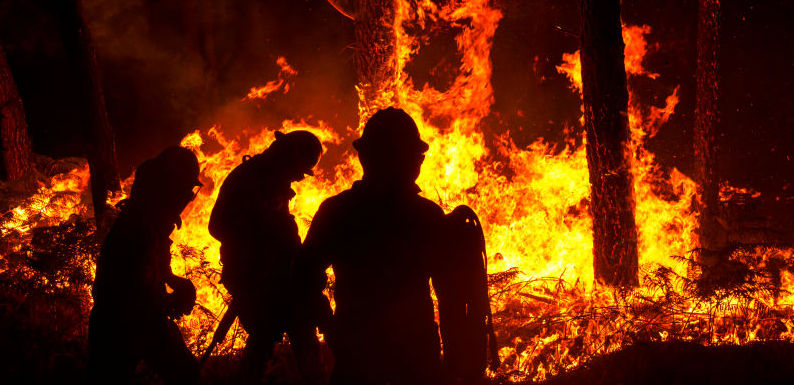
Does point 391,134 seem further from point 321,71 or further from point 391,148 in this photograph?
point 321,71

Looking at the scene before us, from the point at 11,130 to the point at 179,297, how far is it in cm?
870

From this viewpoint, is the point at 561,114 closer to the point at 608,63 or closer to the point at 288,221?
the point at 608,63

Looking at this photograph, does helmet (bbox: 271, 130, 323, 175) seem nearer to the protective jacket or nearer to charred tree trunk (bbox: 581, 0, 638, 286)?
the protective jacket

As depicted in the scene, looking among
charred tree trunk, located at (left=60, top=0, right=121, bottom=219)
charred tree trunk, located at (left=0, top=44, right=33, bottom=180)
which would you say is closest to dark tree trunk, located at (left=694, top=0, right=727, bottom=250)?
charred tree trunk, located at (left=60, top=0, right=121, bottom=219)

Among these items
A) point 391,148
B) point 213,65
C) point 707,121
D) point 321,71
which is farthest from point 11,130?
point 707,121

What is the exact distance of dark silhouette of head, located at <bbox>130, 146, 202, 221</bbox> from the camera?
378 centimetres

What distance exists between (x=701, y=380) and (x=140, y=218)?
4915 mm

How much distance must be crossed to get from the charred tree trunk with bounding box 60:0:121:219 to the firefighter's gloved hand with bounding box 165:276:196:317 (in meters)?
5.36

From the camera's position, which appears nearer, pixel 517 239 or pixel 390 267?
pixel 390 267

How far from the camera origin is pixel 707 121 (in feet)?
28.1

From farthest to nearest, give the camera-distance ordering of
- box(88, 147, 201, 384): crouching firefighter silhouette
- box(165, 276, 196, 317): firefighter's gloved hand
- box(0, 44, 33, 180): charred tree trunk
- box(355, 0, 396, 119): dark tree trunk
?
box(0, 44, 33, 180): charred tree trunk < box(355, 0, 396, 119): dark tree trunk < box(165, 276, 196, 317): firefighter's gloved hand < box(88, 147, 201, 384): crouching firefighter silhouette

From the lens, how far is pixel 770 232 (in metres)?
6.49

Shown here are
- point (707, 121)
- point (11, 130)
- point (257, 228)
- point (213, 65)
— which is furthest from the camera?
point (213, 65)

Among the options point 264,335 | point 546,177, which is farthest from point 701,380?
point 546,177
